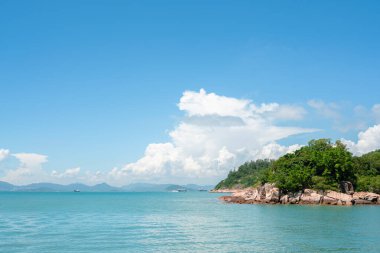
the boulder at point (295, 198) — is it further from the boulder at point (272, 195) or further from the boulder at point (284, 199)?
the boulder at point (272, 195)

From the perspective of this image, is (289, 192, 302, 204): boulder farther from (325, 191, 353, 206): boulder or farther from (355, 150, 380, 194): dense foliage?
(355, 150, 380, 194): dense foliage

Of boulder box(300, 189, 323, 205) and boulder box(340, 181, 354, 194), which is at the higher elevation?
boulder box(340, 181, 354, 194)

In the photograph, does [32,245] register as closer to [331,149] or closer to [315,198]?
[315,198]

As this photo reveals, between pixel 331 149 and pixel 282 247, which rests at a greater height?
pixel 331 149

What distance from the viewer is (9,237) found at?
1730 inches

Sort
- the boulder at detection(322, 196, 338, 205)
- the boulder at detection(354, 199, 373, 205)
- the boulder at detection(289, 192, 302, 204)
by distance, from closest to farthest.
Answer: 1. the boulder at detection(322, 196, 338, 205)
2. the boulder at detection(354, 199, 373, 205)
3. the boulder at detection(289, 192, 302, 204)

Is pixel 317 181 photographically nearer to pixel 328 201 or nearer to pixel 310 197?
pixel 310 197

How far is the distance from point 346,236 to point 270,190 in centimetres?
5910

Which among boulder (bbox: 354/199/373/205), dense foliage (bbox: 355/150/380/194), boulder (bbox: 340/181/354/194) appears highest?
dense foliage (bbox: 355/150/380/194)

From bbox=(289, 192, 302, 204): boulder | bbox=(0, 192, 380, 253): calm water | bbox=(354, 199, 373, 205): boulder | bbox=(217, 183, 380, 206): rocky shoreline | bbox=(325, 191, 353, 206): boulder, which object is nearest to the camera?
bbox=(0, 192, 380, 253): calm water

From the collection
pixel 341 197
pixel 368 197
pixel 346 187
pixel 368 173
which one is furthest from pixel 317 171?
pixel 368 173

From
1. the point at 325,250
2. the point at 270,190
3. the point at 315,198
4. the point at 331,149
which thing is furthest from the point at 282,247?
the point at 331,149

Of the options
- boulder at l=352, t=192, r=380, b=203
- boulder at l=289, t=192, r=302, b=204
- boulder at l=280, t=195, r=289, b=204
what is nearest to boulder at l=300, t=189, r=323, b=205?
boulder at l=289, t=192, r=302, b=204

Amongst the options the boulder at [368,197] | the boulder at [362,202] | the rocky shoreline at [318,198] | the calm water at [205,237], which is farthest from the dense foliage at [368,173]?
the calm water at [205,237]
